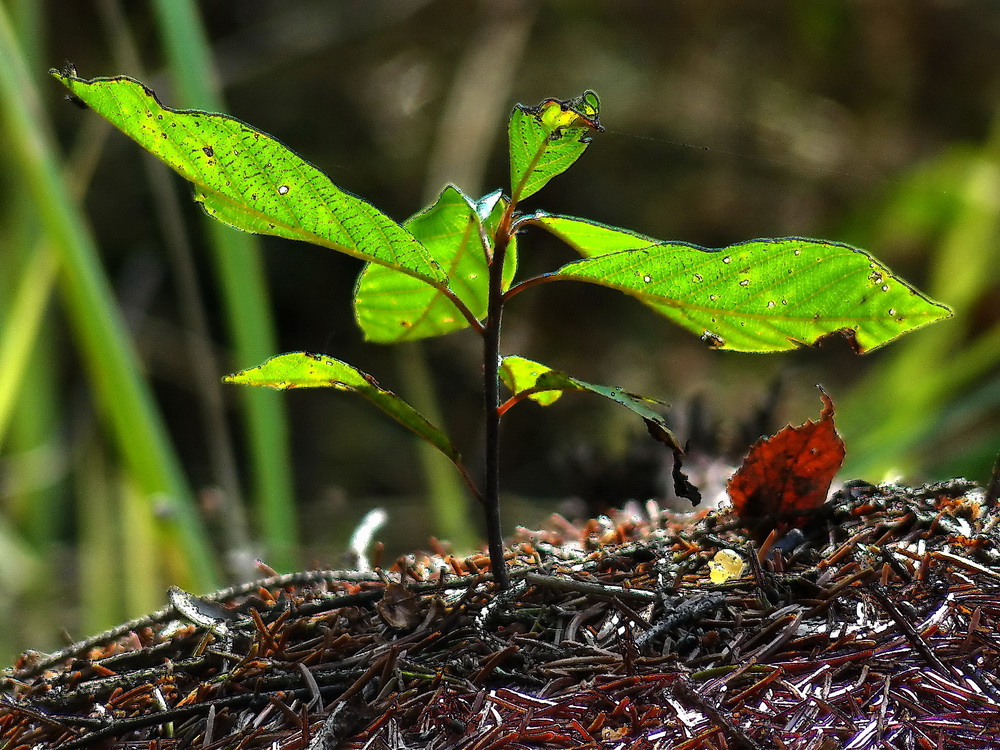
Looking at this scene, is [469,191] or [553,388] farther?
[469,191]

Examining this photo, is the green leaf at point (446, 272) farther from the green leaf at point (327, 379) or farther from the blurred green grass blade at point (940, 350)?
the blurred green grass blade at point (940, 350)

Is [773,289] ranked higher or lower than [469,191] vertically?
higher

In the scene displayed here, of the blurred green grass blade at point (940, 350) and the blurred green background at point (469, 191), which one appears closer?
the blurred green grass blade at point (940, 350)

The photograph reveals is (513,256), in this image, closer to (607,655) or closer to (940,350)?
(607,655)

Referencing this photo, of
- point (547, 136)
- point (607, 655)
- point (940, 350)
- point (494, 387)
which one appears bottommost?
point (940, 350)

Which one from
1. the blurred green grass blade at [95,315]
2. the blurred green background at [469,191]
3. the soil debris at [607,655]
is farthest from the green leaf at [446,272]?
the blurred green background at [469,191]

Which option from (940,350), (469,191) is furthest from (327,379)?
(469,191)
